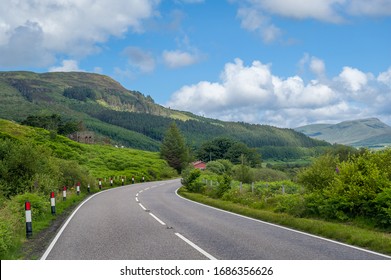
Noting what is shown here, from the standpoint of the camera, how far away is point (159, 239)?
1184 cm

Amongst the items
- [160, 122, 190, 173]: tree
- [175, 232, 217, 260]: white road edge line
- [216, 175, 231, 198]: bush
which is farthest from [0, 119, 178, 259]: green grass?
[216, 175, 231, 198]: bush

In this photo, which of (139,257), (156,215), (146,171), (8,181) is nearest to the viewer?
(139,257)

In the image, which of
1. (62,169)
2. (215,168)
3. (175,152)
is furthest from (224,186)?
(175,152)

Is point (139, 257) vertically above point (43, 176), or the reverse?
point (43, 176)

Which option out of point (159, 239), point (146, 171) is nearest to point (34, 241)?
point (159, 239)

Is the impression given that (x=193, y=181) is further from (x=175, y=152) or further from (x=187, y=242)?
(x=175, y=152)

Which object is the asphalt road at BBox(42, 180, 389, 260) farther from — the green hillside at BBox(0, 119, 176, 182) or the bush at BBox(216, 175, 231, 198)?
the green hillside at BBox(0, 119, 176, 182)

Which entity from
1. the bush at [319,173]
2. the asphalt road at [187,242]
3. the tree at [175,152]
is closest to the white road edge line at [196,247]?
the asphalt road at [187,242]

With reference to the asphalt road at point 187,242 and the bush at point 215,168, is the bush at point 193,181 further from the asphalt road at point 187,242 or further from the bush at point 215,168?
the bush at point 215,168

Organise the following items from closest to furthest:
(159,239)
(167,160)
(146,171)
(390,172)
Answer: (159,239) → (390,172) → (146,171) → (167,160)

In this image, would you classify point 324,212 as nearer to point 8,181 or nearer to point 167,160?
point 8,181

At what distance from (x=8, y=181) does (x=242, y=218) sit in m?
14.6
